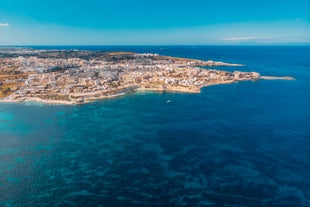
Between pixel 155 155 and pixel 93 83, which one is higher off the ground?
pixel 93 83

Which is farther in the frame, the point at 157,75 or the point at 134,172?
the point at 157,75

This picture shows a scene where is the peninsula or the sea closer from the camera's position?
the sea

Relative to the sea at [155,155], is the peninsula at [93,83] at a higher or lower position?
higher

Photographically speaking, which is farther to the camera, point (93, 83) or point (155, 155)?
point (93, 83)

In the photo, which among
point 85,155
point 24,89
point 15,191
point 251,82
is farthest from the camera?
point 251,82

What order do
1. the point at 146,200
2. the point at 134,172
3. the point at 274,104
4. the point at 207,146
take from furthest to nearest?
1. the point at 274,104
2. the point at 207,146
3. the point at 134,172
4. the point at 146,200

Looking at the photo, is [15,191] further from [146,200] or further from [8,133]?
[8,133]

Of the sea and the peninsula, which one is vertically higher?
the peninsula

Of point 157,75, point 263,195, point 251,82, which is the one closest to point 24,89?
point 157,75
